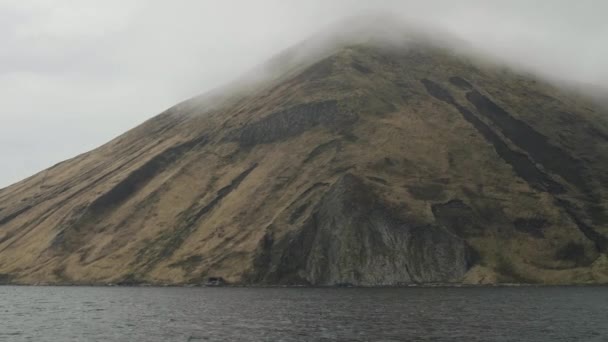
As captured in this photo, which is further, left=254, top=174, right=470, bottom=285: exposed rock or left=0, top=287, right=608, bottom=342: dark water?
left=254, top=174, right=470, bottom=285: exposed rock

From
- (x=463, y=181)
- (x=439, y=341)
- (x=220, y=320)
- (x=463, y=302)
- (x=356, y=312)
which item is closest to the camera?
(x=439, y=341)

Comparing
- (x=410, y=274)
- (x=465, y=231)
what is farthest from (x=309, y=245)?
(x=465, y=231)

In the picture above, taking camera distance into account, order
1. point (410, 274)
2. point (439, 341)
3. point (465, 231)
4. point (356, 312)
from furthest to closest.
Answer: point (465, 231) → point (410, 274) → point (356, 312) → point (439, 341)

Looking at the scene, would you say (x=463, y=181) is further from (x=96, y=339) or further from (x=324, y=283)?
(x=96, y=339)

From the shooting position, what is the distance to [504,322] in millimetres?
68250

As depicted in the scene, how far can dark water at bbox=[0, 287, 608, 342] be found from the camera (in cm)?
5997

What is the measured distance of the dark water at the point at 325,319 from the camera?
5997 cm

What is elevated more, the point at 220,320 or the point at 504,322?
the point at 220,320

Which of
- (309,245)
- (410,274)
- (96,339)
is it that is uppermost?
(96,339)

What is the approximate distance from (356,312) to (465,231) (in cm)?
8980

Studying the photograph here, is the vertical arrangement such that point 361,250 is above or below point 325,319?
below

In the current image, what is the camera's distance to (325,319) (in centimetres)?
7350

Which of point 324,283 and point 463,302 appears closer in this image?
point 463,302

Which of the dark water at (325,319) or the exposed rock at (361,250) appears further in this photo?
the exposed rock at (361,250)
